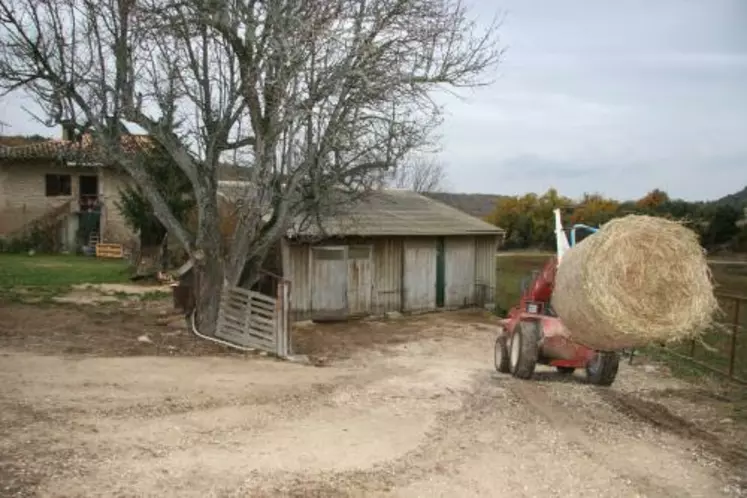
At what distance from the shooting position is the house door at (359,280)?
20594mm

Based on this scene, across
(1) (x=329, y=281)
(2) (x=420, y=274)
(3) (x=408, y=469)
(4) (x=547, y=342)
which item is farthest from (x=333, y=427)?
(2) (x=420, y=274)

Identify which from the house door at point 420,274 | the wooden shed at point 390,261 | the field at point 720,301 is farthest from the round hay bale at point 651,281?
the house door at point 420,274

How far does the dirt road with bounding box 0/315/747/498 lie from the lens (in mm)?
6113

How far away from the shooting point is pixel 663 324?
6.88 metres

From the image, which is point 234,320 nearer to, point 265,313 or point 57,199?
point 265,313

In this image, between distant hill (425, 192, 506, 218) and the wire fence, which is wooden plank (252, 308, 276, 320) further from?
distant hill (425, 192, 506, 218)

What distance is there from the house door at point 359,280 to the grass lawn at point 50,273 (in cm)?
828

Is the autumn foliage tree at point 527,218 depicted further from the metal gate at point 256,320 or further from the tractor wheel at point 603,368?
the tractor wheel at point 603,368

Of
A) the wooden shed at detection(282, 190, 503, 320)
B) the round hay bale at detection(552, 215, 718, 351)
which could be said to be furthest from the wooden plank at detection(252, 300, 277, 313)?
the round hay bale at detection(552, 215, 718, 351)

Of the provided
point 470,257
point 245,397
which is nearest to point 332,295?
point 470,257

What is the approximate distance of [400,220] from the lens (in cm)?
2267

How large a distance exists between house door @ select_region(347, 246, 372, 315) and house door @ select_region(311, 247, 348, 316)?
0.25 m

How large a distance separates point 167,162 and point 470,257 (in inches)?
405

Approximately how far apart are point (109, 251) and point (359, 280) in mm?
20037
